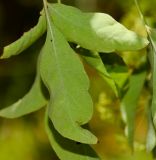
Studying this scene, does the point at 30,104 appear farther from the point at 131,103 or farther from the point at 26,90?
the point at 26,90

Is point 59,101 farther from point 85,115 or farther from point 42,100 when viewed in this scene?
point 42,100

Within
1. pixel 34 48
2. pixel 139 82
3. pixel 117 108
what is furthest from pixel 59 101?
pixel 34 48

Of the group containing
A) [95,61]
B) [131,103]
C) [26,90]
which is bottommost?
[26,90]

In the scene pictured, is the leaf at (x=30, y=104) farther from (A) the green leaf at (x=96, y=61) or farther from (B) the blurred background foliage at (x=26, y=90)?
(B) the blurred background foliage at (x=26, y=90)

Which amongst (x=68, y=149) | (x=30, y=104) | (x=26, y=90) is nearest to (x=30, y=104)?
(x=30, y=104)

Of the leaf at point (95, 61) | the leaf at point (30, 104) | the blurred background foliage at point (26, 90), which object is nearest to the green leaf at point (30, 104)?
the leaf at point (30, 104)

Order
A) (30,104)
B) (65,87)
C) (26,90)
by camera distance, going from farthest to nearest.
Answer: (26,90)
(30,104)
(65,87)

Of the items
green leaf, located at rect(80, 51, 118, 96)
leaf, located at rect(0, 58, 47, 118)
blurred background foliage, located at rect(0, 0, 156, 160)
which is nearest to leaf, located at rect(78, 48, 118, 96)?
green leaf, located at rect(80, 51, 118, 96)
